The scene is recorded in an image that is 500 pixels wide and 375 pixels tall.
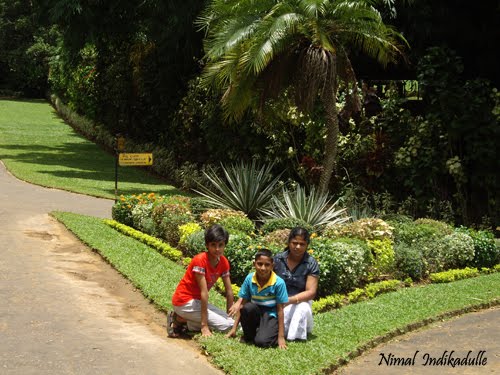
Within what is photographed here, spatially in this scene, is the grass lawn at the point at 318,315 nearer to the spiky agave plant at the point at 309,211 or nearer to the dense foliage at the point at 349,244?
the dense foliage at the point at 349,244

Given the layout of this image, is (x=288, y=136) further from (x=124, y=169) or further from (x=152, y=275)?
(x=124, y=169)

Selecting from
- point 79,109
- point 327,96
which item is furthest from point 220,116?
point 79,109

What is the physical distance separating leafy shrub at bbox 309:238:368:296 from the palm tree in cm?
402

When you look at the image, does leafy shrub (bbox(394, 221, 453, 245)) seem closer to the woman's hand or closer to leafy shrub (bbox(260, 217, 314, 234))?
leafy shrub (bbox(260, 217, 314, 234))

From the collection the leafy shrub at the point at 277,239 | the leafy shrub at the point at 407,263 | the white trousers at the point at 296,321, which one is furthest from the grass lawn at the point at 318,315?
the leafy shrub at the point at 277,239

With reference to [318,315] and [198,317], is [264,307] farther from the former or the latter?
[318,315]

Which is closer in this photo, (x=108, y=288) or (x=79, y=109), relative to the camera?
(x=108, y=288)

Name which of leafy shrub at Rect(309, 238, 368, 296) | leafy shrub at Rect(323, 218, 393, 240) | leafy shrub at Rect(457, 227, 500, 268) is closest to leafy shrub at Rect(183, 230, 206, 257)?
leafy shrub at Rect(309, 238, 368, 296)

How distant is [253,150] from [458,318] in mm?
10134

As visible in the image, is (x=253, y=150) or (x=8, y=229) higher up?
(x=253, y=150)

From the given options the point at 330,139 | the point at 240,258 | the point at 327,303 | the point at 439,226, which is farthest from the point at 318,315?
the point at 330,139

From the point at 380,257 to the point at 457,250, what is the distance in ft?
5.55

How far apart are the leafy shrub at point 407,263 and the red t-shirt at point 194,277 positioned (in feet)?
13.6

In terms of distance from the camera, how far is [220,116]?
68.7 ft
